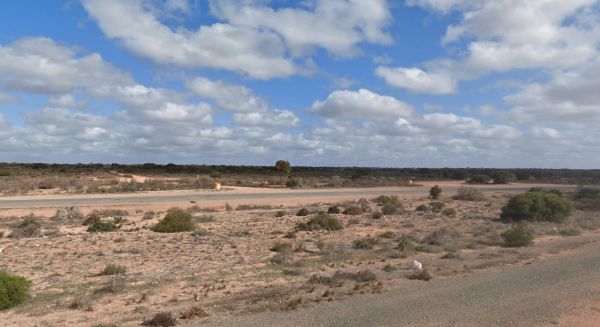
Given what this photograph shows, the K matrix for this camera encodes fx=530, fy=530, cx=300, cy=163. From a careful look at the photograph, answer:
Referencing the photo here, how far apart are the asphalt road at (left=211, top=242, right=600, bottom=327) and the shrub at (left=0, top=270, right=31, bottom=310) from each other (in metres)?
4.97

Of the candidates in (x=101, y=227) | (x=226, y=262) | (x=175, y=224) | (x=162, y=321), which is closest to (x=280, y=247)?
(x=226, y=262)

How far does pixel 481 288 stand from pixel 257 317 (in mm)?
5610

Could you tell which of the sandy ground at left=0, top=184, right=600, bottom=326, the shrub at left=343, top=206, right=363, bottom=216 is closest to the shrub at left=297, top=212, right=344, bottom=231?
the sandy ground at left=0, top=184, right=600, bottom=326

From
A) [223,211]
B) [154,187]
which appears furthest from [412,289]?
[154,187]

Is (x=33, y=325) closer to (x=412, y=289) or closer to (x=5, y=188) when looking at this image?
(x=412, y=289)

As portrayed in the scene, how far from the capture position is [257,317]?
10.3 meters

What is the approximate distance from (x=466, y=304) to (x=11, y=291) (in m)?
9.79

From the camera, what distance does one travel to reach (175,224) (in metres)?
26.4

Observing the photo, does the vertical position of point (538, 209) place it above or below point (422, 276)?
above

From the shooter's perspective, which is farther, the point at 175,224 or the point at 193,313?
the point at 175,224

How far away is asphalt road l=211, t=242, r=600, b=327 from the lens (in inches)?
386

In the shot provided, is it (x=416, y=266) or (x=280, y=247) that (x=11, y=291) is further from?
(x=416, y=266)

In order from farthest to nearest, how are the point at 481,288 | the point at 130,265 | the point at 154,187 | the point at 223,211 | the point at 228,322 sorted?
the point at 154,187
the point at 223,211
the point at 130,265
the point at 481,288
the point at 228,322

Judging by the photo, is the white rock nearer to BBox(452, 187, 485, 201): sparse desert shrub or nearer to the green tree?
BBox(452, 187, 485, 201): sparse desert shrub
